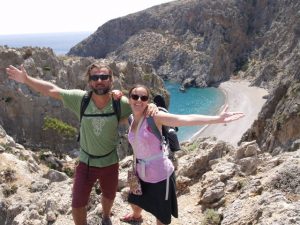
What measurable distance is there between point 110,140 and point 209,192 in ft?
14.7

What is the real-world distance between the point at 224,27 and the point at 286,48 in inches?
1428

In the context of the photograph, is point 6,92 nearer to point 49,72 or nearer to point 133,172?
point 49,72

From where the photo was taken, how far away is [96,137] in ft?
28.1

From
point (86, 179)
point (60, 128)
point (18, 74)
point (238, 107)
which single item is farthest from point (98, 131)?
point (238, 107)

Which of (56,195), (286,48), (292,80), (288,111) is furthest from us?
(286,48)

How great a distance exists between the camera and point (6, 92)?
53.3 metres

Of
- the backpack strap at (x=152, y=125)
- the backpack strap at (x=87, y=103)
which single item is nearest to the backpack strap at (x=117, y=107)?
the backpack strap at (x=87, y=103)

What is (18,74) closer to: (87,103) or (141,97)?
(87,103)

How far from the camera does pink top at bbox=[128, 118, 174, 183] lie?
7.83m

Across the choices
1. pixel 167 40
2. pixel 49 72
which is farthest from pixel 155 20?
pixel 49 72

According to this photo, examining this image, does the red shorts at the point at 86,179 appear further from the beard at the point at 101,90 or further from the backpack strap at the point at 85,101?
the beard at the point at 101,90

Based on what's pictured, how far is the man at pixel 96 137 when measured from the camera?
8531 mm

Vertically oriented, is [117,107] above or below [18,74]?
below

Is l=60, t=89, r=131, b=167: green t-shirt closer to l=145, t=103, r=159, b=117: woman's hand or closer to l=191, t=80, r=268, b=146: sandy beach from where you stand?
l=145, t=103, r=159, b=117: woman's hand
